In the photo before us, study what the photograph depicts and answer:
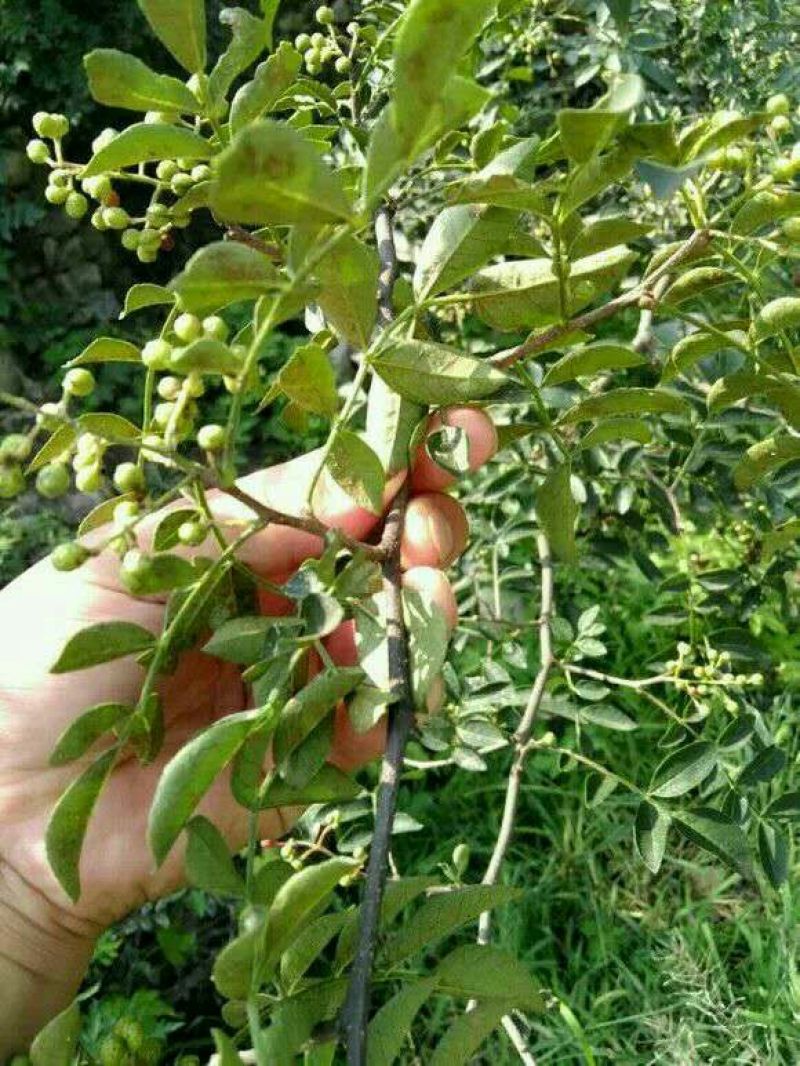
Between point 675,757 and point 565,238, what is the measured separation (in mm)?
444

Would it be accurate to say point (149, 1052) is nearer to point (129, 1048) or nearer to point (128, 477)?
point (129, 1048)

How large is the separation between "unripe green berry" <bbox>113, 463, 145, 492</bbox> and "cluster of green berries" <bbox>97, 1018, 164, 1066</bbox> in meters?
0.28

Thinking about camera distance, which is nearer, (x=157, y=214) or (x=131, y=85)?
(x=131, y=85)

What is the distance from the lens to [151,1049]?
1.96 ft

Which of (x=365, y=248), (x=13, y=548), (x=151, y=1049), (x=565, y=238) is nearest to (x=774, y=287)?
(x=565, y=238)

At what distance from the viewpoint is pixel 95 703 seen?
3.49 ft

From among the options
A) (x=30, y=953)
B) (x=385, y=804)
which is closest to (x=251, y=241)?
(x=385, y=804)

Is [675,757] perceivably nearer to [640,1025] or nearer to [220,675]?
[220,675]

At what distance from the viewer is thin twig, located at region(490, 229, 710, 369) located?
0.62 m

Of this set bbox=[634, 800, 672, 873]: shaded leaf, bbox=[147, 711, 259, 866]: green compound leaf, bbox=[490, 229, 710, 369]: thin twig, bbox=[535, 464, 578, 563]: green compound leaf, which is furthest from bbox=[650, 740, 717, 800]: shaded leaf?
bbox=[147, 711, 259, 866]: green compound leaf

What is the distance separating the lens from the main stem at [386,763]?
553mm

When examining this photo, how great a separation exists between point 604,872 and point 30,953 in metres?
1.19

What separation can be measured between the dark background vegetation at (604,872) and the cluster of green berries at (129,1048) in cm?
58

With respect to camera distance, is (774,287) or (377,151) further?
(774,287)
